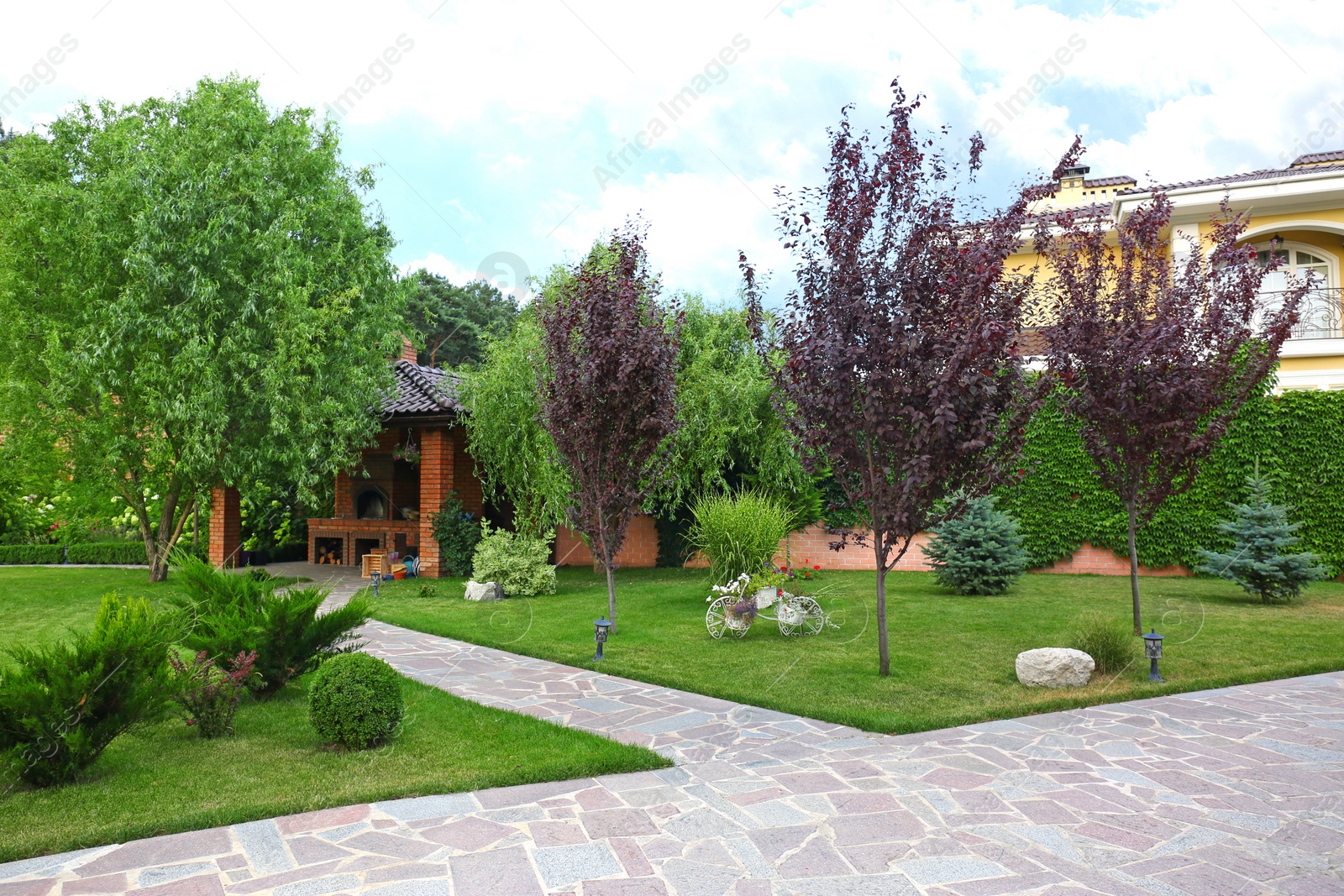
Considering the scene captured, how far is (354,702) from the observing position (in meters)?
5.08

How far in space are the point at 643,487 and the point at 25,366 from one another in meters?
10.5

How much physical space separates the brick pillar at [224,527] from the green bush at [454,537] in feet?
18.4

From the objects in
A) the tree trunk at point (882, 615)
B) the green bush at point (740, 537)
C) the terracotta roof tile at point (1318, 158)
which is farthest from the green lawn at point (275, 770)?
the terracotta roof tile at point (1318, 158)

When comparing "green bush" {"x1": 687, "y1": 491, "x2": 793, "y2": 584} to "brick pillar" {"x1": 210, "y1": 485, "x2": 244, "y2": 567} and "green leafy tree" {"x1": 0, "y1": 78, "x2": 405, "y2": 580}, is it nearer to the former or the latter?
"green leafy tree" {"x1": 0, "y1": 78, "x2": 405, "y2": 580}

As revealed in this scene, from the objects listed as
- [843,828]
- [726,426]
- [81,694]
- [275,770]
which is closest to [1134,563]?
[843,828]

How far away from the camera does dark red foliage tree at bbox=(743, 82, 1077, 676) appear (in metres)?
6.42

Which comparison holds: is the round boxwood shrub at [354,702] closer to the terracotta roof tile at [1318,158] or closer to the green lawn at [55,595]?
the green lawn at [55,595]

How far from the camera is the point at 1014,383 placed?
6699 millimetres

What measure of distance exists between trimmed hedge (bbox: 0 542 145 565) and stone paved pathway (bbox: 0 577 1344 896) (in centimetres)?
1909

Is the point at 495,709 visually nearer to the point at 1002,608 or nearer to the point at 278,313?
the point at 1002,608

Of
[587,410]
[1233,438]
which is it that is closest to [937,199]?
[587,410]

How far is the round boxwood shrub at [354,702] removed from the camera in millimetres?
5082

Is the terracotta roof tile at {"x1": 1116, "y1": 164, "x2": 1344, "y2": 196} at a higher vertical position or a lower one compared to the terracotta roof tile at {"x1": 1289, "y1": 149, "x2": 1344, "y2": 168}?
lower

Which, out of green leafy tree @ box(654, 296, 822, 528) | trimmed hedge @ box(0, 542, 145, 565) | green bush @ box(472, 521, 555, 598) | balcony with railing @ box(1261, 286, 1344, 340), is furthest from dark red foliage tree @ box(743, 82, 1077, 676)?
trimmed hedge @ box(0, 542, 145, 565)
